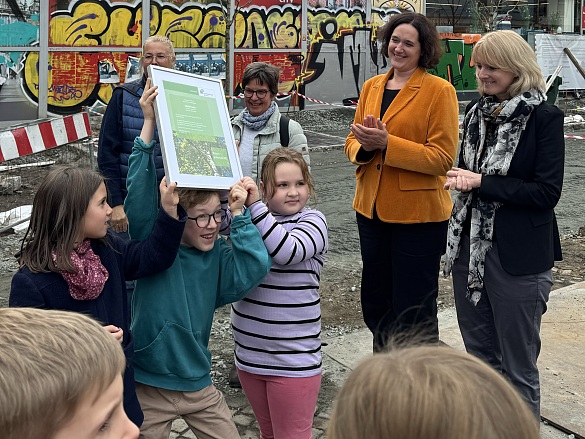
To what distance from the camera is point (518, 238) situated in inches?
143

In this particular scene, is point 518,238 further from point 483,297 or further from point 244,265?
point 244,265

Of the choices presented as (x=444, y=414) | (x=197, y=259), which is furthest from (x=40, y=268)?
(x=444, y=414)

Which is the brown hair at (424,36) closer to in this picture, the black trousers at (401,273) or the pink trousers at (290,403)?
Result: the black trousers at (401,273)

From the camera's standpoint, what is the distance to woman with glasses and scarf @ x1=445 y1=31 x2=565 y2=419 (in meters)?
3.60

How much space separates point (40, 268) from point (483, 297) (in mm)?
2133

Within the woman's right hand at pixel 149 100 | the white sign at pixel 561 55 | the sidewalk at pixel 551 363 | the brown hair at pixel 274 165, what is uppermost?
the white sign at pixel 561 55

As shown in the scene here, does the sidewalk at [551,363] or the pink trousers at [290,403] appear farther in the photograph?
the sidewalk at [551,363]

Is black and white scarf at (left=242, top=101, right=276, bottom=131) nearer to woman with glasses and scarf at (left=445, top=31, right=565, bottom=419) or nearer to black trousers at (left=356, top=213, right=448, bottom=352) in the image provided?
black trousers at (left=356, top=213, right=448, bottom=352)

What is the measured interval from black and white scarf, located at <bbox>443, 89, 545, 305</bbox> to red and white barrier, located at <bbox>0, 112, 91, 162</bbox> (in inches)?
198

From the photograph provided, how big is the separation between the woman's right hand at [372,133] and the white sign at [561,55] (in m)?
21.7

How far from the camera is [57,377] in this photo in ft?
4.80

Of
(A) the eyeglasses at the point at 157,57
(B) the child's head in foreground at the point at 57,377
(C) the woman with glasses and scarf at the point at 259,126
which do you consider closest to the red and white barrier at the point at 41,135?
(A) the eyeglasses at the point at 157,57

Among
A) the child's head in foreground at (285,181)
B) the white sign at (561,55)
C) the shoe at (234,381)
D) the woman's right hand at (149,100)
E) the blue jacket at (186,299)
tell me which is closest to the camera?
the blue jacket at (186,299)

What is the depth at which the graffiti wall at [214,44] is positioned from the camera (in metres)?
16.2
